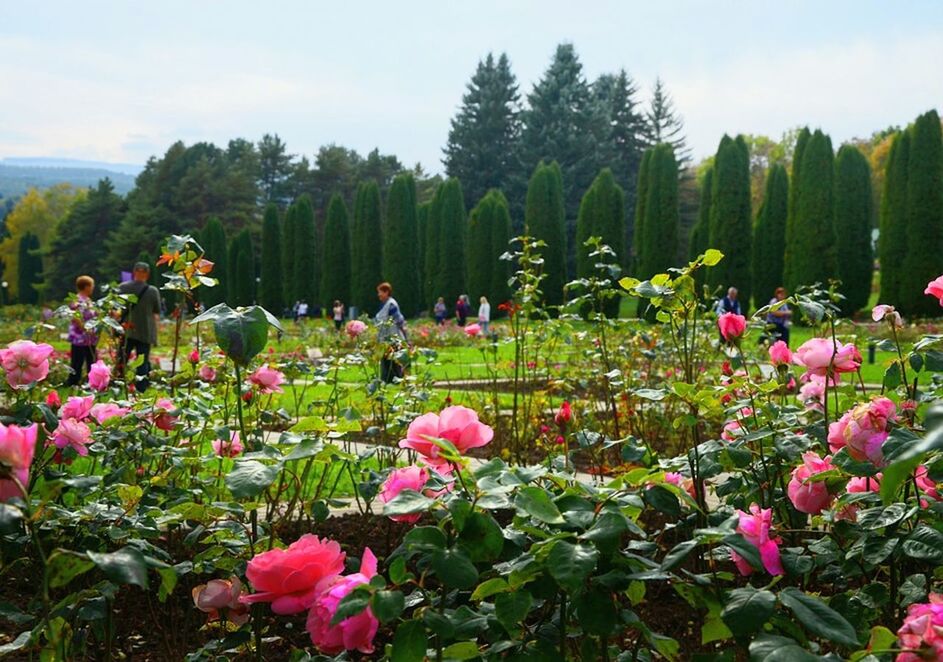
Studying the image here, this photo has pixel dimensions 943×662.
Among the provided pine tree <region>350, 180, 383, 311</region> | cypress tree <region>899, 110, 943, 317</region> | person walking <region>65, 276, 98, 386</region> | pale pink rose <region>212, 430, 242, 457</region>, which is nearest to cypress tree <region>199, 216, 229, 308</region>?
pine tree <region>350, 180, 383, 311</region>

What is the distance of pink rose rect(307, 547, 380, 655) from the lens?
1.06 m

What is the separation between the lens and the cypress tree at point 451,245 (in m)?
27.9

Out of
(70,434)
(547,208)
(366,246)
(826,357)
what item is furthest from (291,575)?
(366,246)

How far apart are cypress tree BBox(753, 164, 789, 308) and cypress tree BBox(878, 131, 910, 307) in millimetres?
2664

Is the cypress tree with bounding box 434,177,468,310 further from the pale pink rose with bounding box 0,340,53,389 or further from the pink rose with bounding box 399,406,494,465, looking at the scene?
the pink rose with bounding box 399,406,494,465

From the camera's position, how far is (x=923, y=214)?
19.4 meters

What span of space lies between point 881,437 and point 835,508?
0.56 feet

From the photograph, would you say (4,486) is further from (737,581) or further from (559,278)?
(559,278)

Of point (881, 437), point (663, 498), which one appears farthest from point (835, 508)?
point (663, 498)

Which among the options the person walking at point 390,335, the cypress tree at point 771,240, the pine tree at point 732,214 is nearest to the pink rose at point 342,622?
the person walking at point 390,335

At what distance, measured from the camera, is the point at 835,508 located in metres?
1.55

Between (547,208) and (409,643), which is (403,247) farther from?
(409,643)

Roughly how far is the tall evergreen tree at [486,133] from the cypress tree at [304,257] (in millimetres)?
10538

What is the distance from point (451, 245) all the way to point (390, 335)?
24.1 m
